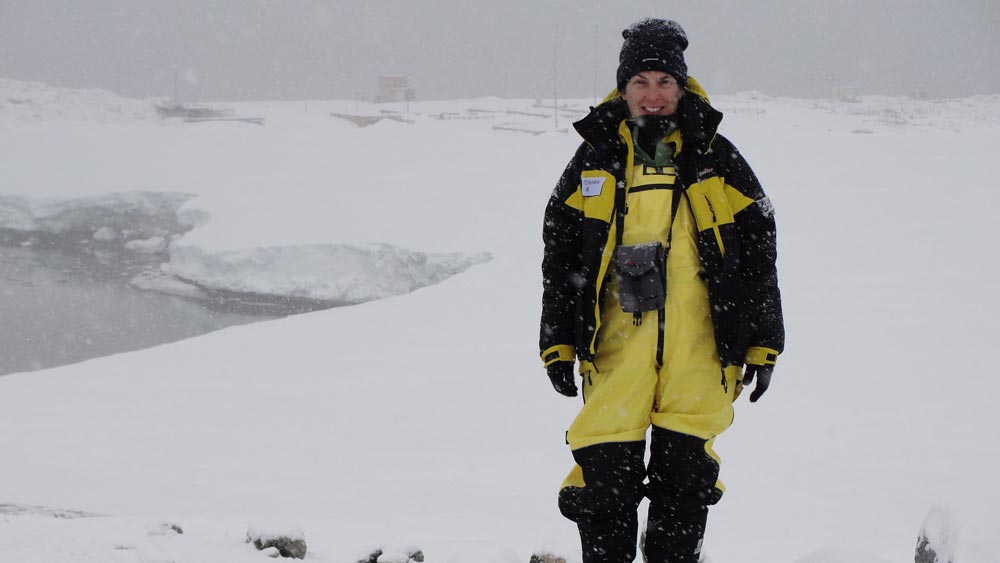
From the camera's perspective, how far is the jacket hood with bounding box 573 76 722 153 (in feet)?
7.65

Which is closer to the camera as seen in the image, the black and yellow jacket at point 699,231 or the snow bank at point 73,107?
the black and yellow jacket at point 699,231

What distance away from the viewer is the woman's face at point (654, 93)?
2375mm

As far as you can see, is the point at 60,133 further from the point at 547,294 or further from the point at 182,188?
the point at 547,294

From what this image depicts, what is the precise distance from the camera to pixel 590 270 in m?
2.40

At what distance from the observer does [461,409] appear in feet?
24.7

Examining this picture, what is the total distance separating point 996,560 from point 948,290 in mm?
9243

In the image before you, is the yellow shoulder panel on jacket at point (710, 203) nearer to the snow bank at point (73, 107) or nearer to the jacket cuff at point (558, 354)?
the jacket cuff at point (558, 354)

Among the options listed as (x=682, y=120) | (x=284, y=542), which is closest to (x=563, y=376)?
(x=682, y=120)

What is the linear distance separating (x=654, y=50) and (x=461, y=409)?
5.55 meters

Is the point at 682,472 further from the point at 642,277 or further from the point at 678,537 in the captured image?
the point at 642,277

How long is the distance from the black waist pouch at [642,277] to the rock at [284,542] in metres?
1.87

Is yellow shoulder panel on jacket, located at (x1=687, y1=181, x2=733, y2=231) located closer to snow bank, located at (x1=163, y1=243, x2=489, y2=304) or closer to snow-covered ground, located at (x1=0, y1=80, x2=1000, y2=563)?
snow-covered ground, located at (x1=0, y1=80, x2=1000, y2=563)

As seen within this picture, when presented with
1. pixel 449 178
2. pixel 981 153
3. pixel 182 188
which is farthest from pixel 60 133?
pixel 981 153

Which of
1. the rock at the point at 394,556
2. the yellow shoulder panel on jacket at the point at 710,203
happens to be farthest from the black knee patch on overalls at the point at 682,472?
the rock at the point at 394,556
